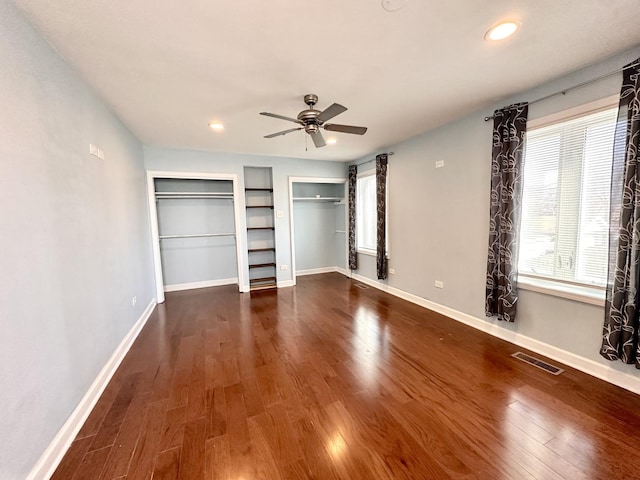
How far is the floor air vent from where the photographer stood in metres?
2.26

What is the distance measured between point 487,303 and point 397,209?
6.58 feet

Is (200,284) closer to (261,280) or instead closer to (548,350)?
(261,280)

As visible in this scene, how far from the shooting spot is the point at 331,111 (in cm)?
213

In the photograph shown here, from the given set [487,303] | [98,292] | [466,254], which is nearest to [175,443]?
[98,292]

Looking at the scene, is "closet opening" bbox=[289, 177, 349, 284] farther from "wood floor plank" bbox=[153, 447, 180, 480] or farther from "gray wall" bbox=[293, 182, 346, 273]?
"wood floor plank" bbox=[153, 447, 180, 480]

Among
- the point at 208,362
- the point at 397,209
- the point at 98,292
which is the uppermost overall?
the point at 397,209

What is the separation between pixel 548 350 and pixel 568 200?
143cm

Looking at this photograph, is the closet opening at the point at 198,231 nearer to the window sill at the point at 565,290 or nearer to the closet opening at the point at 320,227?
the closet opening at the point at 320,227

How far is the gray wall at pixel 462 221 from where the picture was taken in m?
2.24

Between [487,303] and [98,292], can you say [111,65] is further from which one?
[487,303]

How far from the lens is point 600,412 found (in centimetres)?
178

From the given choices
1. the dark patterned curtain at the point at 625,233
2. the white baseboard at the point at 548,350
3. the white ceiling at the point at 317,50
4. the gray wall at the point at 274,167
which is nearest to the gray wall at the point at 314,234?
the gray wall at the point at 274,167

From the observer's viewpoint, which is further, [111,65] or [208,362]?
[208,362]

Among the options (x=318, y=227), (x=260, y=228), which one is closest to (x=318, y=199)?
(x=318, y=227)
